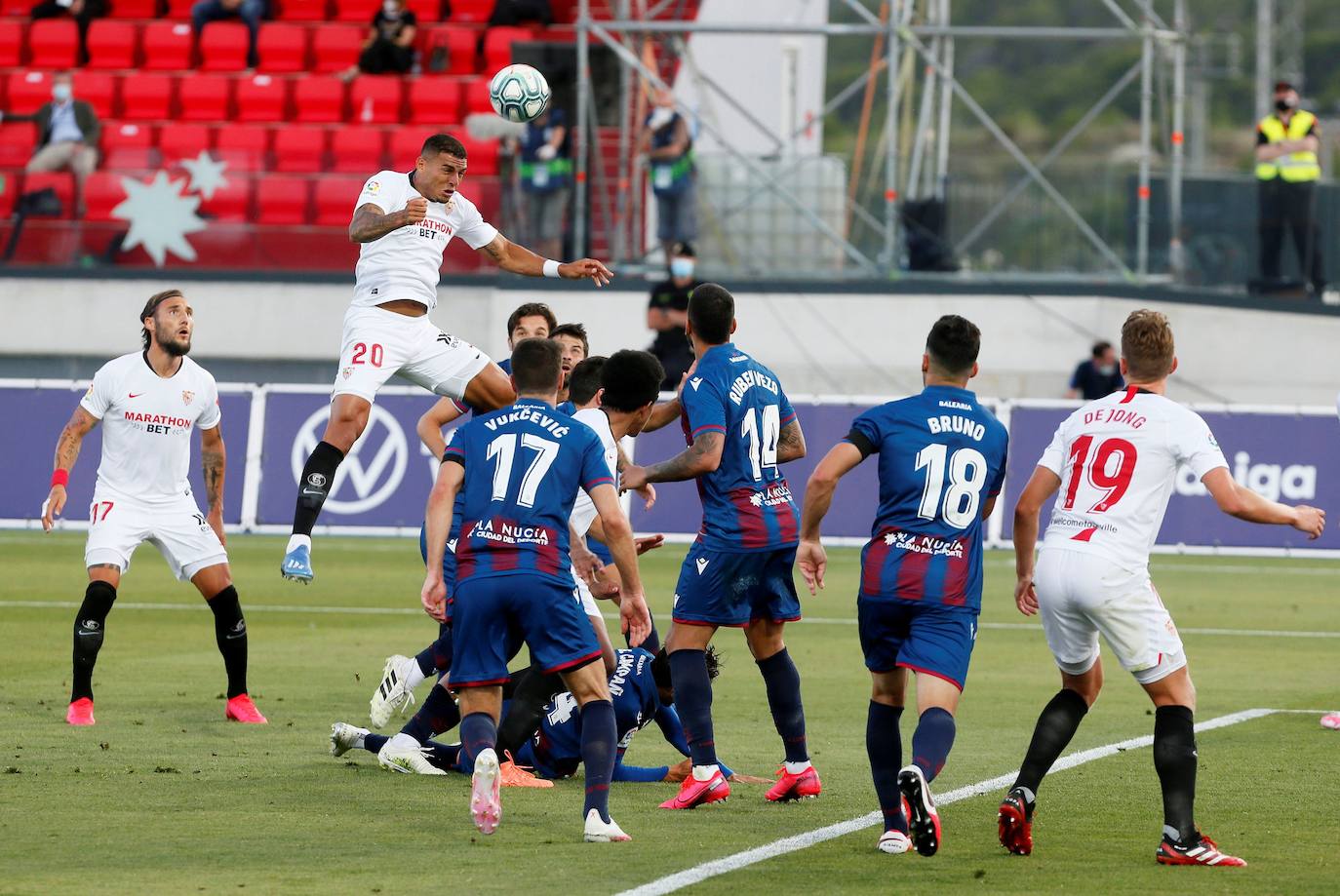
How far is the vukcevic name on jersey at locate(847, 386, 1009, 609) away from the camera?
730cm

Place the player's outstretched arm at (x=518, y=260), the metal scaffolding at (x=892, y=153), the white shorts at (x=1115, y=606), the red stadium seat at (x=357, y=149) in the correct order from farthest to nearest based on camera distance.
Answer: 1. the metal scaffolding at (x=892, y=153)
2. the red stadium seat at (x=357, y=149)
3. the player's outstretched arm at (x=518, y=260)
4. the white shorts at (x=1115, y=606)

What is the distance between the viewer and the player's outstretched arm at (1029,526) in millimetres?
7180

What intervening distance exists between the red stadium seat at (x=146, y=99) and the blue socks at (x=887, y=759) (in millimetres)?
22443

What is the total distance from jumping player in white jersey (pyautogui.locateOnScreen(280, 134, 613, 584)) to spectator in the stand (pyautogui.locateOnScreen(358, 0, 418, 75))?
57.3ft

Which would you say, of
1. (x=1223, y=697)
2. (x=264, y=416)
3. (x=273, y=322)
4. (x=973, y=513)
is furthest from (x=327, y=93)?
(x=973, y=513)

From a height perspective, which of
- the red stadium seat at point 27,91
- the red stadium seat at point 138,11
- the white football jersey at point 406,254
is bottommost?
the white football jersey at point 406,254

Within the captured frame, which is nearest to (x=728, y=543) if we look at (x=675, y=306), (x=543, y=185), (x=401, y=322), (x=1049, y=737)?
(x=1049, y=737)

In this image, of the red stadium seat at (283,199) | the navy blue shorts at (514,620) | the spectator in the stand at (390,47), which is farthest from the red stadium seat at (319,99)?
the navy blue shorts at (514,620)

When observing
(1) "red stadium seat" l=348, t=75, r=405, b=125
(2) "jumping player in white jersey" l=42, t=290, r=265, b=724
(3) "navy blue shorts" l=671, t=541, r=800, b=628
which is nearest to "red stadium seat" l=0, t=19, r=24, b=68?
(1) "red stadium seat" l=348, t=75, r=405, b=125

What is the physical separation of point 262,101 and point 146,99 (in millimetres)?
1670

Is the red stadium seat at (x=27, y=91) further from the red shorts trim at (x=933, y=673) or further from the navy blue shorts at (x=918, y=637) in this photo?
the red shorts trim at (x=933, y=673)

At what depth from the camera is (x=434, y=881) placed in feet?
21.8

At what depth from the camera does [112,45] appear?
93.8 feet

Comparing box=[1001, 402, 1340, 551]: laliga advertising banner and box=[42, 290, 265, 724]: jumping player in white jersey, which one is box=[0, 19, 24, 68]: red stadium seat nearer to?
box=[1001, 402, 1340, 551]: laliga advertising banner
